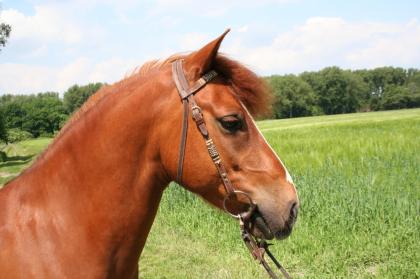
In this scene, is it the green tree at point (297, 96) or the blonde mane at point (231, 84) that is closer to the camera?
the blonde mane at point (231, 84)

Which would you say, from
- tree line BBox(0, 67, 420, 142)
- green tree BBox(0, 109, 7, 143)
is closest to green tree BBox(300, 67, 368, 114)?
tree line BBox(0, 67, 420, 142)

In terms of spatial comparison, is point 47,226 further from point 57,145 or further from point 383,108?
point 383,108

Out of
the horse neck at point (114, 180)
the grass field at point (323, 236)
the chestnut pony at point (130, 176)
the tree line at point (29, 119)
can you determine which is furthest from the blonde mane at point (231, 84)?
the tree line at point (29, 119)

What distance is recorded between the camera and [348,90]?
3413 inches

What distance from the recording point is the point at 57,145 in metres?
2.32

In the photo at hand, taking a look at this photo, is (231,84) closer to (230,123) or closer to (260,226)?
(230,123)

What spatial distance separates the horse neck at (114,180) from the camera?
2.13m

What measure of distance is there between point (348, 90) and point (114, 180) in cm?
9067

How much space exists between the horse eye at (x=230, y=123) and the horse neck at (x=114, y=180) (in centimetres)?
36

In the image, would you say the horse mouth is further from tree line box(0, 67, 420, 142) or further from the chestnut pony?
tree line box(0, 67, 420, 142)

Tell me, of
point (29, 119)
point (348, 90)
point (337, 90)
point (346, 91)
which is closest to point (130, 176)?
point (29, 119)

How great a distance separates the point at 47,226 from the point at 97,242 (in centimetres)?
29

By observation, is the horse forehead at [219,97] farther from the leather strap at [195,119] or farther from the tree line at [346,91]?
the tree line at [346,91]

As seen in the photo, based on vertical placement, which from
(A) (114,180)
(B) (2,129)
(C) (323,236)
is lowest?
(C) (323,236)
